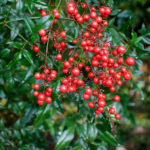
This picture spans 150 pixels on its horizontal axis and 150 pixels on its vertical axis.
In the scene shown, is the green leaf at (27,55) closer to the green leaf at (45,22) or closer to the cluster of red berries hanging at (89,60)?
the cluster of red berries hanging at (89,60)

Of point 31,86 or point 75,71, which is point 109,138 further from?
point 31,86

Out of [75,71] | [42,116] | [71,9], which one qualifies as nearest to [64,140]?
[42,116]

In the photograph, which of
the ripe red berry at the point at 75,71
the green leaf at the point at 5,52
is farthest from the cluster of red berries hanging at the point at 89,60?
the green leaf at the point at 5,52

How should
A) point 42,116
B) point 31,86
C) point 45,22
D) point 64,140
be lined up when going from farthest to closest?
point 31,86, point 64,140, point 42,116, point 45,22

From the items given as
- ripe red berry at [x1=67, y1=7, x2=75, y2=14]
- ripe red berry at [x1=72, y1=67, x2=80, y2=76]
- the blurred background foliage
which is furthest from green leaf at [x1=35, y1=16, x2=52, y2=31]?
ripe red berry at [x1=72, y1=67, x2=80, y2=76]

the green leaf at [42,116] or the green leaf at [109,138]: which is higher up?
the green leaf at [42,116]

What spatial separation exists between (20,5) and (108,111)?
767 mm

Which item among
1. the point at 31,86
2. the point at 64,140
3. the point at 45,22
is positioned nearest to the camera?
the point at 45,22

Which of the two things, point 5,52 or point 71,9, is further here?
point 5,52

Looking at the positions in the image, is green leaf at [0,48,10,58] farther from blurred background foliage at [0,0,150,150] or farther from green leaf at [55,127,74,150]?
green leaf at [55,127,74,150]

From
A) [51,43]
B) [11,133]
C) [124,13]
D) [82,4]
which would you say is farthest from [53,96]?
[124,13]

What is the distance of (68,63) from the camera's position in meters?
0.95

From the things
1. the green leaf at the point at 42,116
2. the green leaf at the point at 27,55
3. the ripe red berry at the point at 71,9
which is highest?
the ripe red berry at the point at 71,9

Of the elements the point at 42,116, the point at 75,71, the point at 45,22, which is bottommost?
the point at 42,116
